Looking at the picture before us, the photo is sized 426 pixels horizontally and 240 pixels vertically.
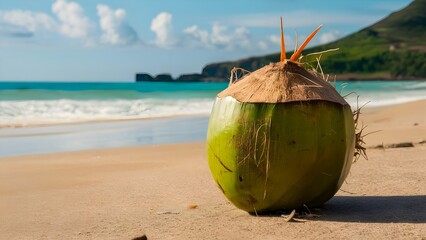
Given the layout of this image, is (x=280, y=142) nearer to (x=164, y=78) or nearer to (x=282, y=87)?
(x=282, y=87)

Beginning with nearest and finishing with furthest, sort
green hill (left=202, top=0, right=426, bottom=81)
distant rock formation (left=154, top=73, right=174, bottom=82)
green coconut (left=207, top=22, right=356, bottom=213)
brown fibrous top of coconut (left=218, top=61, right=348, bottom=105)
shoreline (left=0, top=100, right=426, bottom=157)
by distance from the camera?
green coconut (left=207, top=22, right=356, bottom=213), brown fibrous top of coconut (left=218, top=61, right=348, bottom=105), shoreline (left=0, top=100, right=426, bottom=157), green hill (left=202, top=0, right=426, bottom=81), distant rock formation (left=154, top=73, right=174, bottom=82)

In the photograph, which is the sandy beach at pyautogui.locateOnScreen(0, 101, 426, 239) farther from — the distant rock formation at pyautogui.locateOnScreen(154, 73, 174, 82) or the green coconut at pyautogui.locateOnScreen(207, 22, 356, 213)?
the distant rock formation at pyautogui.locateOnScreen(154, 73, 174, 82)

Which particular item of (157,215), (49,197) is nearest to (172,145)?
(49,197)

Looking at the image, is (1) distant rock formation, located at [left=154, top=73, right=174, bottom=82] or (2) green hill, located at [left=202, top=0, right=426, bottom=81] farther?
(1) distant rock formation, located at [left=154, top=73, right=174, bottom=82]

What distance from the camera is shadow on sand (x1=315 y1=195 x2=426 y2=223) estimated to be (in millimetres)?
4289

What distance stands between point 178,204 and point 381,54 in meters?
105

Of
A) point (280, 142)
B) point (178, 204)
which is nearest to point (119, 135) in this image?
point (178, 204)

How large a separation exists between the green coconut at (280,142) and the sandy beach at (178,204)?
0.76 feet

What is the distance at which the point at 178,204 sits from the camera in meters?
5.17

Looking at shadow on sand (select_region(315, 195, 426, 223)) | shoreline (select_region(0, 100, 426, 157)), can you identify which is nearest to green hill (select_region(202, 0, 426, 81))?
shoreline (select_region(0, 100, 426, 157))

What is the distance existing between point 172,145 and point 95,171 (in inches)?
128

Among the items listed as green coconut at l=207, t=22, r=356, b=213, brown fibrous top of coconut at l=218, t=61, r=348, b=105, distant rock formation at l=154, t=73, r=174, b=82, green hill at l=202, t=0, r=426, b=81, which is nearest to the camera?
green coconut at l=207, t=22, r=356, b=213

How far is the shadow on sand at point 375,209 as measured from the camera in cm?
429

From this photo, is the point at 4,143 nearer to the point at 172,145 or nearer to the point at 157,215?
the point at 172,145
